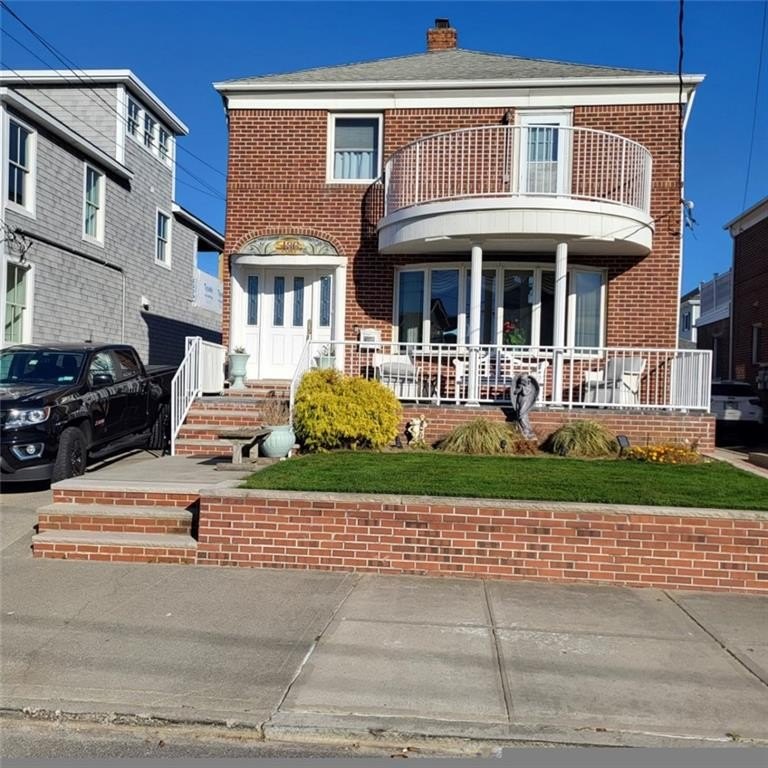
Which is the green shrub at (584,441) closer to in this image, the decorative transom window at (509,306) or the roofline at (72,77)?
the decorative transom window at (509,306)

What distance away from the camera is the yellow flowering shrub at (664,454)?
9.12 m

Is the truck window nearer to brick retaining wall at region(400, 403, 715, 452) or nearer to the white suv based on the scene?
brick retaining wall at region(400, 403, 715, 452)

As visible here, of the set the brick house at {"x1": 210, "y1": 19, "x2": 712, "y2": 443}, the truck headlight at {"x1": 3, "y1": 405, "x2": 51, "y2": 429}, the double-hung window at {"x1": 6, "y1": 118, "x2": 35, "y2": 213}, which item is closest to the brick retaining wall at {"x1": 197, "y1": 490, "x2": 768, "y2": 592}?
the truck headlight at {"x1": 3, "y1": 405, "x2": 51, "y2": 429}

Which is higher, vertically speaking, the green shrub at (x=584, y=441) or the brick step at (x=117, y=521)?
the green shrub at (x=584, y=441)

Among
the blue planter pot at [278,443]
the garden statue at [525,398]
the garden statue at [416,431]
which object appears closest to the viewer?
the blue planter pot at [278,443]

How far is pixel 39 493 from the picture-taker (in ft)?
28.5

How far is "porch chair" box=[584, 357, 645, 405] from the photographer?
420 inches

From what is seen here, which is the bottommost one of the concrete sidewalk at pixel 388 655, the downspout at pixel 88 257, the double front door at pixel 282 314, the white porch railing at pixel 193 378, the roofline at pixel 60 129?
the concrete sidewalk at pixel 388 655

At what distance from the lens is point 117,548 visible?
633cm

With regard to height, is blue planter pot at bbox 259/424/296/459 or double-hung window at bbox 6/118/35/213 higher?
double-hung window at bbox 6/118/35/213

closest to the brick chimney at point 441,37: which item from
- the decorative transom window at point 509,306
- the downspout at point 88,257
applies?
the decorative transom window at point 509,306

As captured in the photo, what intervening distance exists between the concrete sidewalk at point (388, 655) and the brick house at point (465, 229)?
514cm

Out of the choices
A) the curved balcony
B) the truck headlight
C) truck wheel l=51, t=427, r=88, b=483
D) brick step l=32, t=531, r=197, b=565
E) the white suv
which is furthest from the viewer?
the white suv

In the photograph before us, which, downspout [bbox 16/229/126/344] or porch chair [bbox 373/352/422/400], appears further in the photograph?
downspout [bbox 16/229/126/344]
